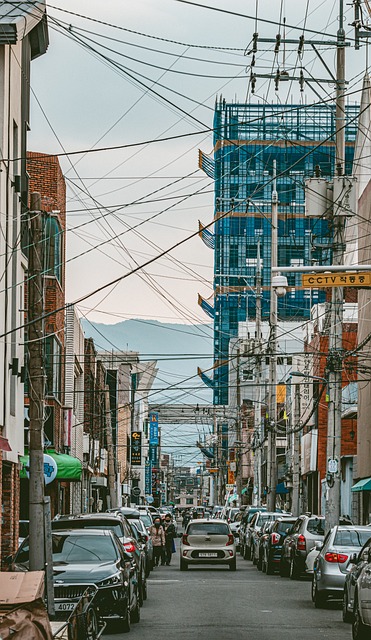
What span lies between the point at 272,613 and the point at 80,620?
36.1 feet

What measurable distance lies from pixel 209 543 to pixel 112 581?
19.9 m

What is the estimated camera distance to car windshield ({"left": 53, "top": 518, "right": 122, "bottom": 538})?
75.8 ft

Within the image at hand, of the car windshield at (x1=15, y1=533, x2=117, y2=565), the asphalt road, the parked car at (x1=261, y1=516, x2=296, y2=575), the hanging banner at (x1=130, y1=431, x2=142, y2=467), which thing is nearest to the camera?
the asphalt road

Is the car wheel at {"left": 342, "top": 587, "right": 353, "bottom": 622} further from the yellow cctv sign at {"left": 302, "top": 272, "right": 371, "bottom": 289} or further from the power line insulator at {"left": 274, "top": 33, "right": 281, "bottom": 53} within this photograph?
the power line insulator at {"left": 274, "top": 33, "right": 281, "bottom": 53}

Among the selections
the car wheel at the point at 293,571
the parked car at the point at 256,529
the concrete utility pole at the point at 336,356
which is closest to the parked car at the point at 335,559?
the car wheel at the point at 293,571

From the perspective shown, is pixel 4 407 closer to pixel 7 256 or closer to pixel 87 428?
pixel 7 256

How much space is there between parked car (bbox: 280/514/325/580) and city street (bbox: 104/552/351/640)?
0.45 meters

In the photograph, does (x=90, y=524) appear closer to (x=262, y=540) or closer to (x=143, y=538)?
(x=143, y=538)

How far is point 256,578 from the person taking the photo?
34.1 m

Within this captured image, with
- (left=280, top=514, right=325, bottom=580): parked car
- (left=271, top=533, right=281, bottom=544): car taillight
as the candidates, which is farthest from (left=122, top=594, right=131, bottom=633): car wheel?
(left=271, top=533, right=281, bottom=544): car taillight

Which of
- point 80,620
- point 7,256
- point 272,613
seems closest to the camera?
point 80,620

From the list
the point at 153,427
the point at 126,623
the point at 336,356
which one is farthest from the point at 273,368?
the point at 153,427

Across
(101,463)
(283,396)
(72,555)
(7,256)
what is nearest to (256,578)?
(7,256)

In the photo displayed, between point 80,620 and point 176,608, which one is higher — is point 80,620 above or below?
above
